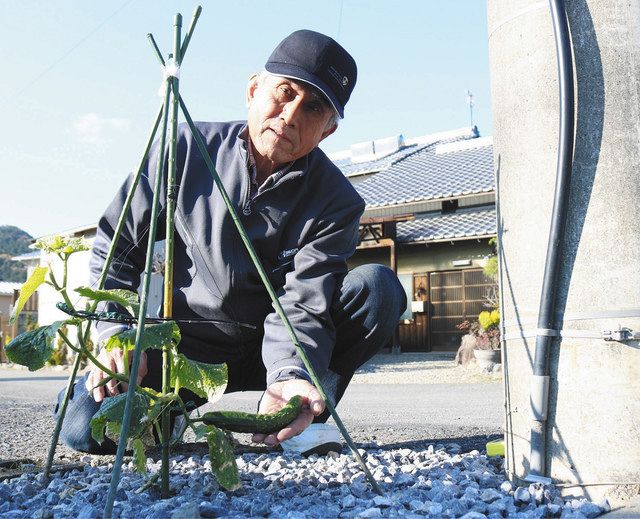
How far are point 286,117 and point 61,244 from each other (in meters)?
0.86

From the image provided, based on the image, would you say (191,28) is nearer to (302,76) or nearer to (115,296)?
(302,76)

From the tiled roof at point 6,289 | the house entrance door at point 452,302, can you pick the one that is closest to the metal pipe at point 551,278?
the house entrance door at point 452,302

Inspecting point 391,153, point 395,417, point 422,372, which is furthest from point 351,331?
point 391,153

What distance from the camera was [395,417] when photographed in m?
4.09

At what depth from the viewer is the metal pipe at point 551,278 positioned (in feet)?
5.06

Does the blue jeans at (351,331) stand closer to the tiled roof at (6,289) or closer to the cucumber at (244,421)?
the cucumber at (244,421)

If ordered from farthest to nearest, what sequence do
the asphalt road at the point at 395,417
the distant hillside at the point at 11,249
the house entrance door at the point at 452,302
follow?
1. the distant hillside at the point at 11,249
2. the house entrance door at the point at 452,302
3. the asphalt road at the point at 395,417

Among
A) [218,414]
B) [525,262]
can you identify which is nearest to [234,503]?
[218,414]

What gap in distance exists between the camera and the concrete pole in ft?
4.88

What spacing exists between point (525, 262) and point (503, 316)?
181mm

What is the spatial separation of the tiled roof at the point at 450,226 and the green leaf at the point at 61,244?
34.1ft

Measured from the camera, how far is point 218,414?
143 cm

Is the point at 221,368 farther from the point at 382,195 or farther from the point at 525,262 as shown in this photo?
the point at 382,195

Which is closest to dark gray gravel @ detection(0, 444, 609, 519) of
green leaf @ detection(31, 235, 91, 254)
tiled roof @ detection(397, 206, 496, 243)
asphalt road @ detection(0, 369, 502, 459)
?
green leaf @ detection(31, 235, 91, 254)
